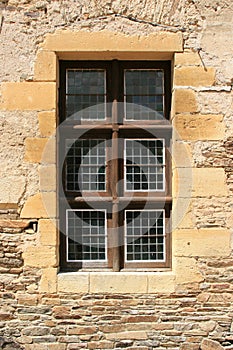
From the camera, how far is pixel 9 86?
4734 millimetres

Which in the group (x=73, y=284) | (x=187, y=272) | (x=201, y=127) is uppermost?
(x=201, y=127)

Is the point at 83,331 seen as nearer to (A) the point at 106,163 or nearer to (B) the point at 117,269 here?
(B) the point at 117,269

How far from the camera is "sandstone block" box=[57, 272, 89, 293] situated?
4656 millimetres

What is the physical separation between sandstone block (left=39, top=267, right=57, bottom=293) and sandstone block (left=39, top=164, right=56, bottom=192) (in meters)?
0.77

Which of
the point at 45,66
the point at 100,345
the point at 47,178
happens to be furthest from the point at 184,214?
the point at 45,66

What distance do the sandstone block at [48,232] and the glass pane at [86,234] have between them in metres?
0.23

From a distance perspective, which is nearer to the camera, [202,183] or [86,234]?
[202,183]

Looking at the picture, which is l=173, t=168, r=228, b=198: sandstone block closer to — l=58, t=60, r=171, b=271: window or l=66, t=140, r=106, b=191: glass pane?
l=58, t=60, r=171, b=271: window

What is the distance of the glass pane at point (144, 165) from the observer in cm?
493

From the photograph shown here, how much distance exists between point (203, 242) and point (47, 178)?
5.31ft

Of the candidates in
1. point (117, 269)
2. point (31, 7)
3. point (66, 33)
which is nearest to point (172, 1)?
point (66, 33)

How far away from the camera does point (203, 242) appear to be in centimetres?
468

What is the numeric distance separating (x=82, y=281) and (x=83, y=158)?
122 cm

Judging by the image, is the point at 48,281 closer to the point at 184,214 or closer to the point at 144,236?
the point at 144,236
